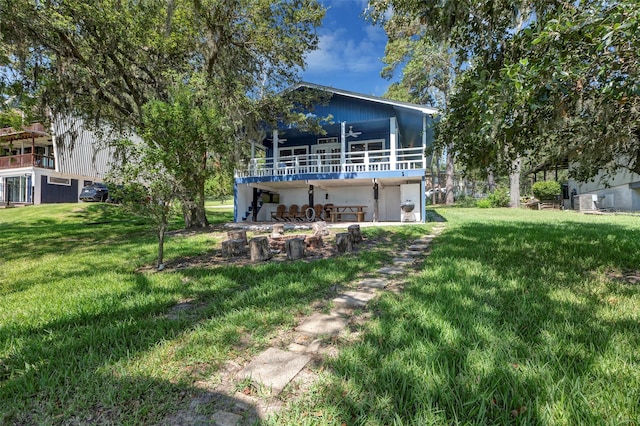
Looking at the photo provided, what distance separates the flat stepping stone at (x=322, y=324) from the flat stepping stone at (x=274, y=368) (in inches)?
16.4

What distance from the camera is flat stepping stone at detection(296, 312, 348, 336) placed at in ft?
9.00

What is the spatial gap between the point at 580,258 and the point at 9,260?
11.1 m

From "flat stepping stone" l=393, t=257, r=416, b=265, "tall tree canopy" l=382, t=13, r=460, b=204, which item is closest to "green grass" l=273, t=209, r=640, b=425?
"flat stepping stone" l=393, t=257, r=416, b=265

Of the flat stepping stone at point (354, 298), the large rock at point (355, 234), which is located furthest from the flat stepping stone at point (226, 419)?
the large rock at point (355, 234)

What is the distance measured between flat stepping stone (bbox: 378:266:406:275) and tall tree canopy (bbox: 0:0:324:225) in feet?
14.9

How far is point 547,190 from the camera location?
22766mm

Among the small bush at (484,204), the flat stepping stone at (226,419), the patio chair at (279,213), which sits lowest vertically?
the flat stepping stone at (226,419)

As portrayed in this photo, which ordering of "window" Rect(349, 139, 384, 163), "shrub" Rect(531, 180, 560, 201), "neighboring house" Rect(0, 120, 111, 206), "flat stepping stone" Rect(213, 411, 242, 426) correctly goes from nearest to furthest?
"flat stepping stone" Rect(213, 411, 242, 426), "window" Rect(349, 139, 384, 163), "neighboring house" Rect(0, 120, 111, 206), "shrub" Rect(531, 180, 560, 201)

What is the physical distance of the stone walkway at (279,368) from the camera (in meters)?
1.72

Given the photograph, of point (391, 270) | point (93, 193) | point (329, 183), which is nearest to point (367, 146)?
point (329, 183)

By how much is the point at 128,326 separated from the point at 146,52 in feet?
33.2

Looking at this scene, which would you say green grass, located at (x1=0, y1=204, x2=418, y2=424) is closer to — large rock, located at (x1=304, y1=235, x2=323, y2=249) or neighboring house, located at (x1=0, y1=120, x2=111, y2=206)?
large rock, located at (x1=304, y1=235, x2=323, y2=249)

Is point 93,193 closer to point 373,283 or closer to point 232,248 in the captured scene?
point 232,248

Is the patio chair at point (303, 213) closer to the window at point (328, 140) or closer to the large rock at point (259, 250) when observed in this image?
the window at point (328, 140)
